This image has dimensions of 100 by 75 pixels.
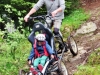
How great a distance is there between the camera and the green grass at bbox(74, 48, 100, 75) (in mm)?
7457

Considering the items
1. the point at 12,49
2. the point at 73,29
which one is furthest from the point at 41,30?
the point at 73,29

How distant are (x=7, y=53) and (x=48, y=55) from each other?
2226 millimetres

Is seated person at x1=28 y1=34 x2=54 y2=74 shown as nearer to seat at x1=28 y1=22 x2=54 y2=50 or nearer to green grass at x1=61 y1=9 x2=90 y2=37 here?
seat at x1=28 y1=22 x2=54 y2=50

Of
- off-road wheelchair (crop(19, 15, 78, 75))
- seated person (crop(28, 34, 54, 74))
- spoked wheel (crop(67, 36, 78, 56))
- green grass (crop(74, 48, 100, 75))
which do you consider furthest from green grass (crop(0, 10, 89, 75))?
green grass (crop(74, 48, 100, 75))

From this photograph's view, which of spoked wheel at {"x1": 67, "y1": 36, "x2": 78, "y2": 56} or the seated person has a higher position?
the seated person

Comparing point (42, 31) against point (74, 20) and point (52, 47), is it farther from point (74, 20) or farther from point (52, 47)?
point (74, 20)

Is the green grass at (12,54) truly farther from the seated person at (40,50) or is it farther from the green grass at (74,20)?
the seated person at (40,50)

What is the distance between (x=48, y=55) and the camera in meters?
7.27

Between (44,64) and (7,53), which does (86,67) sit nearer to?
(44,64)

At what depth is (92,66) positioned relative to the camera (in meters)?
7.91

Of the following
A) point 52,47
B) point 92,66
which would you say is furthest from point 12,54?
point 92,66

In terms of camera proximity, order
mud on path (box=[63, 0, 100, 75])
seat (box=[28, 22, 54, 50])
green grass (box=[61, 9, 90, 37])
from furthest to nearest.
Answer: green grass (box=[61, 9, 90, 37]) < mud on path (box=[63, 0, 100, 75]) < seat (box=[28, 22, 54, 50])

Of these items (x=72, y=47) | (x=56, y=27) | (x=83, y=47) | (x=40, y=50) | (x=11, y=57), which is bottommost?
(x=83, y=47)

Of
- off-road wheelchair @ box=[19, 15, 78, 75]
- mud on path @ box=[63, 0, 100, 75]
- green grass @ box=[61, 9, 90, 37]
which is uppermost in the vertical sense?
off-road wheelchair @ box=[19, 15, 78, 75]
